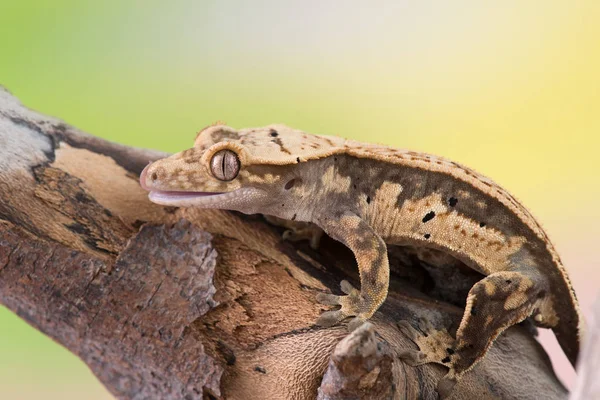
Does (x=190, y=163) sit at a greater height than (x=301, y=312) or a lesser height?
greater

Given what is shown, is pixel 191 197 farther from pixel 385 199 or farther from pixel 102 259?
pixel 385 199

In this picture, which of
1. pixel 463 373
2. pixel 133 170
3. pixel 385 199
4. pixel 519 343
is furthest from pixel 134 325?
pixel 519 343

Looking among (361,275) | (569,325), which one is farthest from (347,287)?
(569,325)

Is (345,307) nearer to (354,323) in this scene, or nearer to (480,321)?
(354,323)

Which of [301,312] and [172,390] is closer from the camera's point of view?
[172,390]

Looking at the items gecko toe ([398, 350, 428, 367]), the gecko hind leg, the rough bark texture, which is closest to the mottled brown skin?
the gecko hind leg

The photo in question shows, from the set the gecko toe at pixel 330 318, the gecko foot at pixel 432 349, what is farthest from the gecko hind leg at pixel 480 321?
the gecko toe at pixel 330 318

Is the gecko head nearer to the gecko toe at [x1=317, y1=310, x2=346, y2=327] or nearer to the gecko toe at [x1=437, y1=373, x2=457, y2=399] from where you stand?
the gecko toe at [x1=317, y1=310, x2=346, y2=327]
